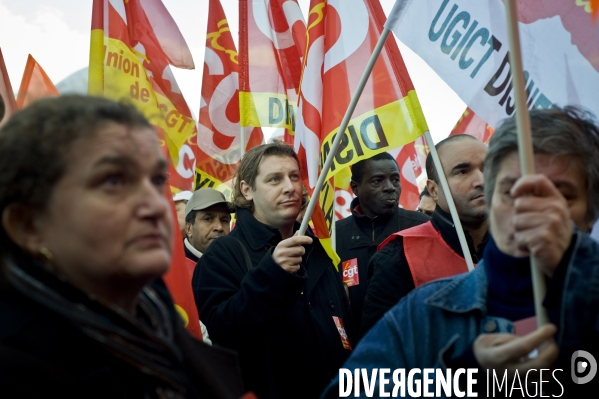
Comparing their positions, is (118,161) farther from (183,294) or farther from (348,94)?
(348,94)

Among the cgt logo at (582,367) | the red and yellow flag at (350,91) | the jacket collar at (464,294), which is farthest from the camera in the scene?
the red and yellow flag at (350,91)

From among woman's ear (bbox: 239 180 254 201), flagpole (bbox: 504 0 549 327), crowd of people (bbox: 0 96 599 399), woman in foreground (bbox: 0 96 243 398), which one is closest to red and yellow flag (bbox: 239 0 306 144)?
woman's ear (bbox: 239 180 254 201)

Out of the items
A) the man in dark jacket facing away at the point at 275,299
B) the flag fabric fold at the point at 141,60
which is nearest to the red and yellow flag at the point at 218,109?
the flag fabric fold at the point at 141,60

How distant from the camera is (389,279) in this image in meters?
3.43

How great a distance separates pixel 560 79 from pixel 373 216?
2711mm

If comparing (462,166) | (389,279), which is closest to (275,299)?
(389,279)

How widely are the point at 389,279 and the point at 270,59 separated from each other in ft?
10.4

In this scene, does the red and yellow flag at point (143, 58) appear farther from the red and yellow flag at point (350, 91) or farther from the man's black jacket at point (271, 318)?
the man's black jacket at point (271, 318)

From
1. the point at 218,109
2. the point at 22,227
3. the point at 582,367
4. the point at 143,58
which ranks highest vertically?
the point at 143,58

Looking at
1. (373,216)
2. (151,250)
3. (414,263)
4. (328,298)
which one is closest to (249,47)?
(373,216)

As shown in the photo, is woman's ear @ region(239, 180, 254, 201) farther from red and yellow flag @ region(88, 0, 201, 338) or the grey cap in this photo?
the grey cap

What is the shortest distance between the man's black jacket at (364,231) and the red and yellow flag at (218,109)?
1.51m

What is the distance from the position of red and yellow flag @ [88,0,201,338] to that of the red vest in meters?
1.84

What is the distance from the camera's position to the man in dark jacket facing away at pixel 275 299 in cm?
345
